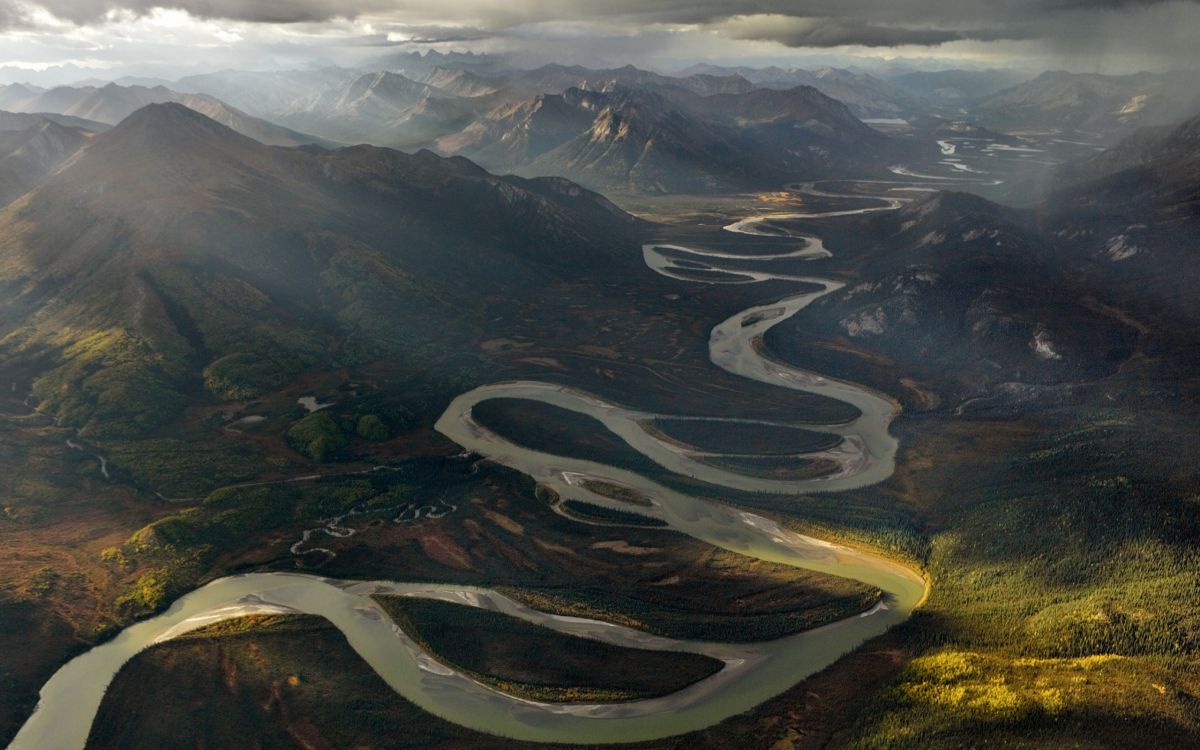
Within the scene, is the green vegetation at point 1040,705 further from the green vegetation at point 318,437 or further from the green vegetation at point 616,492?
the green vegetation at point 318,437

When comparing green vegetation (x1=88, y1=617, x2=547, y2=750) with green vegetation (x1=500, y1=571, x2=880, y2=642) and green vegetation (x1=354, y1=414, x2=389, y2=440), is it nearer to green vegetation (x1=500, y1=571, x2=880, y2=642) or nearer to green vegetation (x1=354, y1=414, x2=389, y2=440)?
green vegetation (x1=500, y1=571, x2=880, y2=642)

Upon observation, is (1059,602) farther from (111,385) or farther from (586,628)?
(111,385)

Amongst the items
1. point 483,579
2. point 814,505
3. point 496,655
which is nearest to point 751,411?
point 814,505

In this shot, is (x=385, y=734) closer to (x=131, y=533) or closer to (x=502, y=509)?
(x=502, y=509)

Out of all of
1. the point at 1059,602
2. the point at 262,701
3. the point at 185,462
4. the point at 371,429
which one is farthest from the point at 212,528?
the point at 1059,602

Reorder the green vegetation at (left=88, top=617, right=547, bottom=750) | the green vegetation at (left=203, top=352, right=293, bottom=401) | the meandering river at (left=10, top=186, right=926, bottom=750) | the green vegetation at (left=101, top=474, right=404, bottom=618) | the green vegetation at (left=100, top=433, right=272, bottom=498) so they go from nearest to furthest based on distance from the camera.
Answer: the green vegetation at (left=88, top=617, right=547, bottom=750)
the meandering river at (left=10, top=186, right=926, bottom=750)
the green vegetation at (left=101, top=474, right=404, bottom=618)
the green vegetation at (left=100, top=433, right=272, bottom=498)
the green vegetation at (left=203, top=352, right=293, bottom=401)

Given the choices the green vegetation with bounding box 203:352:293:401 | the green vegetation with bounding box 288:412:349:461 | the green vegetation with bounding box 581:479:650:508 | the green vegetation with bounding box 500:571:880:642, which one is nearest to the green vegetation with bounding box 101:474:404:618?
the green vegetation with bounding box 288:412:349:461
